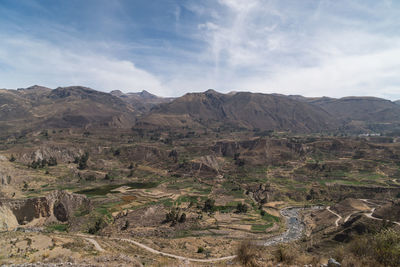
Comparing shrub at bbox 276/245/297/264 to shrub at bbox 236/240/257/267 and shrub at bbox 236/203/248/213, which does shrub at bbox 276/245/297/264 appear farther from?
shrub at bbox 236/203/248/213

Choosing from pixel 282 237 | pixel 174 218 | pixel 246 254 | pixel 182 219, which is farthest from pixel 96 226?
pixel 282 237

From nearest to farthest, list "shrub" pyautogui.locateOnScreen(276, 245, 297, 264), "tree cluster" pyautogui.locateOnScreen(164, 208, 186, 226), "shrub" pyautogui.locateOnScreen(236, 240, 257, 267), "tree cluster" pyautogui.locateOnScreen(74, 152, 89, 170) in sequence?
"shrub" pyautogui.locateOnScreen(236, 240, 257, 267), "shrub" pyautogui.locateOnScreen(276, 245, 297, 264), "tree cluster" pyautogui.locateOnScreen(164, 208, 186, 226), "tree cluster" pyautogui.locateOnScreen(74, 152, 89, 170)

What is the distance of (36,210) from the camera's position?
54.1m

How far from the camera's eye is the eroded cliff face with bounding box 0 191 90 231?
1975 inches

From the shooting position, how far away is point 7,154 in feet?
345

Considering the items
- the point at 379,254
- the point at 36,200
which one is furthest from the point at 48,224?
the point at 379,254

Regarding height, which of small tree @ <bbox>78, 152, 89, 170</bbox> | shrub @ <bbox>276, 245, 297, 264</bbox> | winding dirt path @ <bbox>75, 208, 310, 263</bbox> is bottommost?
winding dirt path @ <bbox>75, 208, 310, 263</bbox>

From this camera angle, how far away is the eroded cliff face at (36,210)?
50156mm

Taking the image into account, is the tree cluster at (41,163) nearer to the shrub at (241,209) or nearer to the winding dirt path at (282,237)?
the winding dirt path at (282,237)

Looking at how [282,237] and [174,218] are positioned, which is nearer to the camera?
[282,237]

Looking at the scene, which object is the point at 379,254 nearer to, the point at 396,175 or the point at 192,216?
the point at 192,216

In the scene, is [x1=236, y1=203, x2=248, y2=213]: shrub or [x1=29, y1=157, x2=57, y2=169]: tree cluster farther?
[x1=29, y1=157, x2=57, y2=169]: tree cluster

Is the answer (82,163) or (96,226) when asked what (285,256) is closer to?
(96,226)

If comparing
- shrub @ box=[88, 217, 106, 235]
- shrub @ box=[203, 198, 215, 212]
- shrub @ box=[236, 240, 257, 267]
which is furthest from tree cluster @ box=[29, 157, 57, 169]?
Result: shrub @ box=[236, 240, 257, 267]
